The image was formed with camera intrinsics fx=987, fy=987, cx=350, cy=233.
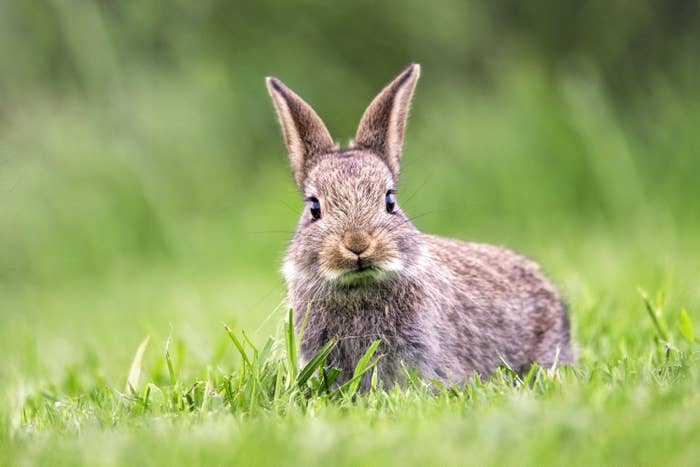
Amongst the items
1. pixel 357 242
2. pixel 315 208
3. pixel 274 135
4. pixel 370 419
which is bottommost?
pixel 370 419

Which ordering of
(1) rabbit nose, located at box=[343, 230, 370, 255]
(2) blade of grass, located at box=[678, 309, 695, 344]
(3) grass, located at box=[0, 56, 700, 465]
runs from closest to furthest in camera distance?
(3) grass, located at box=[0, 56, 700, 465], (1) rabbit nose, located at box=[343, 230, 370, 255], (2) blade of grass, located at box=[678, 309, 695, 344]

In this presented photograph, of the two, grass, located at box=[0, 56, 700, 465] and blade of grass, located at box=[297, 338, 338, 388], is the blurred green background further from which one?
blade of grass, located at box=[297, 338, 338, 388]

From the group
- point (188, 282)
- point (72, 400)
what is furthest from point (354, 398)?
point (188, 282)

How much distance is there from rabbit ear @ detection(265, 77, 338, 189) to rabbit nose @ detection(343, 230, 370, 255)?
87 cm

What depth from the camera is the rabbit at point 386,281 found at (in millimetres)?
4457

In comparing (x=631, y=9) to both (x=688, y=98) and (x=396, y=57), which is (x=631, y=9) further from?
(x=396, y=57)

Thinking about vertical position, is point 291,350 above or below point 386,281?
below

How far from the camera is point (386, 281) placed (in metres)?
4.51

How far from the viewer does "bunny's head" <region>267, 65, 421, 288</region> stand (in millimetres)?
4332

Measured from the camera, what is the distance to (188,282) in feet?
29.7

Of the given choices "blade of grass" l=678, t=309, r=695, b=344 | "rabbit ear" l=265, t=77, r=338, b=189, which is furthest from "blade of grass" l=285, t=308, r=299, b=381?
"blade of grass" l=678, t=309, r=695, b=344

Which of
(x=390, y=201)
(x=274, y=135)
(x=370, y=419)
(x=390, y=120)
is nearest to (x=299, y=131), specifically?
(x=390, y=120)

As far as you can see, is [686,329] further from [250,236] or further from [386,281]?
[250,236]

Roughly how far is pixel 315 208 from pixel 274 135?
6668 millimetres
